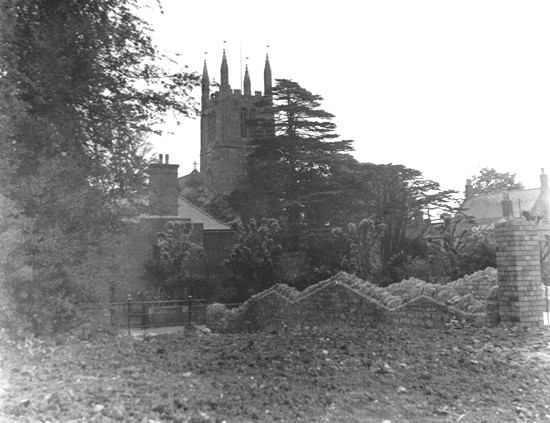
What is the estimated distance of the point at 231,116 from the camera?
71438 mm

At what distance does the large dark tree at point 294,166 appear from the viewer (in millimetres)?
37031

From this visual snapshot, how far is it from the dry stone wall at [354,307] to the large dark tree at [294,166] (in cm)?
2056

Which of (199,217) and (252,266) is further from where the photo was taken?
(199,217)

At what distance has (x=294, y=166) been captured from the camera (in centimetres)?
3953

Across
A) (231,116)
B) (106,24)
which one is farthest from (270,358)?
(231,116)

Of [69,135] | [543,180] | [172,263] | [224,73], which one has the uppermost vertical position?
[224,73]

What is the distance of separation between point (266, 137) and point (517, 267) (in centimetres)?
3306

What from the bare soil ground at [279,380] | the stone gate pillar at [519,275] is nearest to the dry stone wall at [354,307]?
the stone gate pillar at [519,275]

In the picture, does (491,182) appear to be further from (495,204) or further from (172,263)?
(172,263)

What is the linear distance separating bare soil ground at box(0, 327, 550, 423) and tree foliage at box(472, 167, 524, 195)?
2368 inches

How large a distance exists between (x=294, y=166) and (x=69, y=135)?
31472 mm

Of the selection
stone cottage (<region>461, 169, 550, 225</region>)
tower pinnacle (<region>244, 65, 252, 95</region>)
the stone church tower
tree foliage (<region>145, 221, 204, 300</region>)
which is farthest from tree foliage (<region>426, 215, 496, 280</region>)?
tower pinnacle (<region>244, 65, 252, 95</region>)

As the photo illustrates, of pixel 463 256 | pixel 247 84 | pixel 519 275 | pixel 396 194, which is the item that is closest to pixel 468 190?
pixel 396 194

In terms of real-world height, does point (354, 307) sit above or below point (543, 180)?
below
